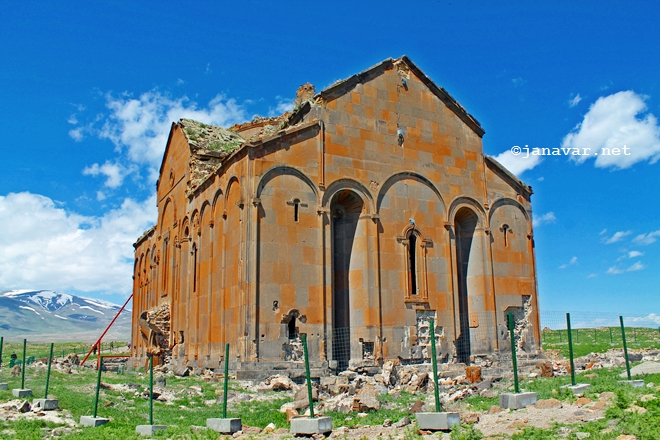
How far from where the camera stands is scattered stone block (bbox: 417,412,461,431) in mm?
9312

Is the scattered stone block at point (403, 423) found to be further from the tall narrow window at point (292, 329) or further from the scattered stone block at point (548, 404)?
the tall narrow window at point (292, 329)

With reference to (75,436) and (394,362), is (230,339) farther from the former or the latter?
(75,436)

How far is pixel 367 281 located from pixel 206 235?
555cm

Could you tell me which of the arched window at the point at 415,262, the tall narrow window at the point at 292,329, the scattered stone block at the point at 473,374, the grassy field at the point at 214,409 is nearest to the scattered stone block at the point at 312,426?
the grassy field at the point at 214,409

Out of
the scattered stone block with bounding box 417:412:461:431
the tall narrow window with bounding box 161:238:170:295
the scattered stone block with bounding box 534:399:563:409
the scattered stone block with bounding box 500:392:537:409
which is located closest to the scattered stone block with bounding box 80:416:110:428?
the scattered stone block with bounding box 417:412:461:431

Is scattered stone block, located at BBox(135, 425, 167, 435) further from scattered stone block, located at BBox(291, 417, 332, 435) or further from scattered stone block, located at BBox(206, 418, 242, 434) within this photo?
scattered stone block, located at BBox(291, 417, 332, 435)

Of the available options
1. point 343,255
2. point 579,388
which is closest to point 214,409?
point 343,255

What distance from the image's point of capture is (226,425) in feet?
33.8

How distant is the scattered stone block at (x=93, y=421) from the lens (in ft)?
35.4

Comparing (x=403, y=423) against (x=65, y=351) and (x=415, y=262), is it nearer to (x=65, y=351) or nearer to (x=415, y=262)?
(x=415, y=262)

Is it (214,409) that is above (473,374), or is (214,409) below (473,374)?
below

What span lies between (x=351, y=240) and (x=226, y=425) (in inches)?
376

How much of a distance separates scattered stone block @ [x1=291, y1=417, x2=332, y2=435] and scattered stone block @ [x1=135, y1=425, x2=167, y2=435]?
7.56 ft

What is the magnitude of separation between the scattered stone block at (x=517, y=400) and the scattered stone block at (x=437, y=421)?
155cm
